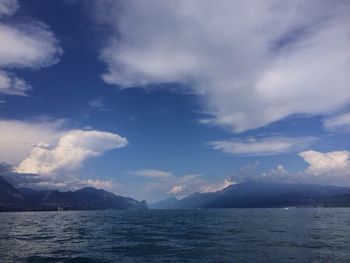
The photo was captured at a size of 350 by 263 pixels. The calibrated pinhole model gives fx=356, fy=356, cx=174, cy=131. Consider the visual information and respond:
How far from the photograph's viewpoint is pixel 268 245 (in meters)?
66.8

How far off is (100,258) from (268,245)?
31.5 metres

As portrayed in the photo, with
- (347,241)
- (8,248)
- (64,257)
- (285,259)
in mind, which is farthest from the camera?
(347,241)

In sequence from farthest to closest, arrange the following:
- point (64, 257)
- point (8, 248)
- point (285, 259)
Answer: point (8, 248)
point (64, 257)
point (285, 259)

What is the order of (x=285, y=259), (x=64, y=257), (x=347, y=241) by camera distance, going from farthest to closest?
1. (x=347, y=241)
2. (x=64, y=257)
3. (x=285, y=259)

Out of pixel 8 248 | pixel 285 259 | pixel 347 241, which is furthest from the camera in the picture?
pixel 347 241

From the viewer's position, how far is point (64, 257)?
5553 cm

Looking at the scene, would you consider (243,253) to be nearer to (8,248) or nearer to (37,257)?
(37,257)

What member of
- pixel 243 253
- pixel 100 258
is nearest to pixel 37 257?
pixel 100 258

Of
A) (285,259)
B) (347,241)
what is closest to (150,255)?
(285,259)

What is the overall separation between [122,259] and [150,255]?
562 cm

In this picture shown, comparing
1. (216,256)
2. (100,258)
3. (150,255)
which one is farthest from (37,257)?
(216,256)

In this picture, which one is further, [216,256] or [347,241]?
[347,241]

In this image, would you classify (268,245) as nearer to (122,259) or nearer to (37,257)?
(122,259)

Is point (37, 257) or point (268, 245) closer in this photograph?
point (37, 257)
